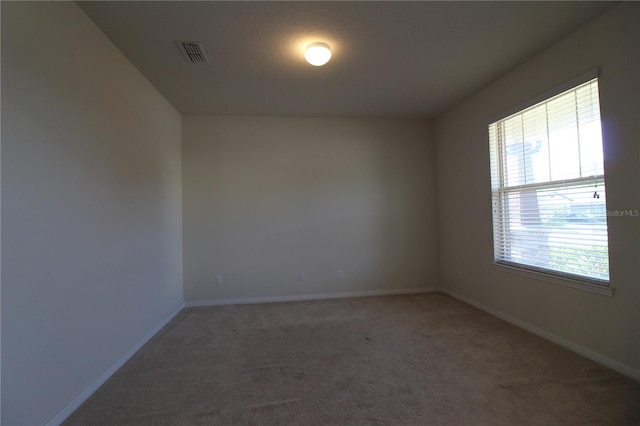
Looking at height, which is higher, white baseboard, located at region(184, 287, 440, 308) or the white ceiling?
the white ceiling

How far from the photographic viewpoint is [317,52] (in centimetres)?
221

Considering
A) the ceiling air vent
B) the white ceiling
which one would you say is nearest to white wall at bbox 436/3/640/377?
the white ceiling

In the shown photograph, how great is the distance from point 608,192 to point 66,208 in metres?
3.86

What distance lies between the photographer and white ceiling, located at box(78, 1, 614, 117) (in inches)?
74.6

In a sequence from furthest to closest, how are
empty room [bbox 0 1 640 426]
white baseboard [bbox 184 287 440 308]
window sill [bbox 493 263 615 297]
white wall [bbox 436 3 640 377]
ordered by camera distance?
1. white baseboard [bbox 184 287 440 308]
2. window sill [bbox 493 263 615 297]
3. white wall [bbox 436 3 640 377]
4. empty room [bbox 0 1 640 426]

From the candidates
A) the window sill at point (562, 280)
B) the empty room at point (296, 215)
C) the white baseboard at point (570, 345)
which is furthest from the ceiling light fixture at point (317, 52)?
the white baseboard at point (570, 345)

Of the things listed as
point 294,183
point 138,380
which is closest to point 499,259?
point 294,183

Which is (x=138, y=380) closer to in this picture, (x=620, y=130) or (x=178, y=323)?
(x=178, y=323)

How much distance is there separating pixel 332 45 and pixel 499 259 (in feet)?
9.73

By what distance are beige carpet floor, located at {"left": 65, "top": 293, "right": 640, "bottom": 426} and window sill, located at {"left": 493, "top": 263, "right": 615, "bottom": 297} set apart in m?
0.57

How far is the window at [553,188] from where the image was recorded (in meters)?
2.12

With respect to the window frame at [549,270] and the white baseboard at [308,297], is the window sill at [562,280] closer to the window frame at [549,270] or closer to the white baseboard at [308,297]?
the window frame at [549,270]

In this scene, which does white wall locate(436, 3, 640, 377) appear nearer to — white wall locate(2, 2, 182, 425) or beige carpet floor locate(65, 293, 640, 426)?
beige carpet floor locate(65, 293, 640, 426)

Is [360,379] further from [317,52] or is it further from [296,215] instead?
[317,52]
